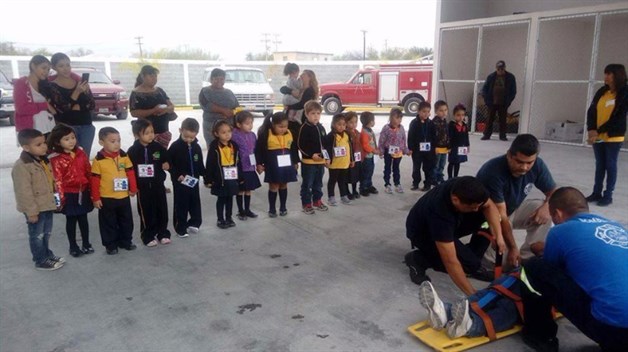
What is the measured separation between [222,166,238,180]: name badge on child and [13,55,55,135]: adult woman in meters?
1.95

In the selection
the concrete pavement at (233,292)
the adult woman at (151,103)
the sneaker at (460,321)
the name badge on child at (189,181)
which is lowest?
the concrete pavement at (233,292)

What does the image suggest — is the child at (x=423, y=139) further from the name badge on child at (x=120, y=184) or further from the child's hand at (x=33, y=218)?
the child's hand at (x=33, y=218)

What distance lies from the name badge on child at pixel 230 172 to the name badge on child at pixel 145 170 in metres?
0.72

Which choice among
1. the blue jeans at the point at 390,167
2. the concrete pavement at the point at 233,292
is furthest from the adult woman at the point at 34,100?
the blue jeans at the point at 390,167

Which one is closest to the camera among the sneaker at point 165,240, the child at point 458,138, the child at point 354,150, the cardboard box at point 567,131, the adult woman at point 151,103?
the sneaker at point 165,240

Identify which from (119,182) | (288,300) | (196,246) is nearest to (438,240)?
(288,300)

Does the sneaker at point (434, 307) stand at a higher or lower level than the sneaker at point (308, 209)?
higher

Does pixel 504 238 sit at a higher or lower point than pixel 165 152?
lower

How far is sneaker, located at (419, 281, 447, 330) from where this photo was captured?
9.16ft

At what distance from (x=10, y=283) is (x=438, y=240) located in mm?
3254

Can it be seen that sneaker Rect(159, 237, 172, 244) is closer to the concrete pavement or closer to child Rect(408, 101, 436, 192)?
the concrete pavement

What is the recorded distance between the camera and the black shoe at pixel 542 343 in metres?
2.74

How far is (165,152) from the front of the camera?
455cm

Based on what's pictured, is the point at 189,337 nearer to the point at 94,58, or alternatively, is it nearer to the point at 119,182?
the point at 119,182
